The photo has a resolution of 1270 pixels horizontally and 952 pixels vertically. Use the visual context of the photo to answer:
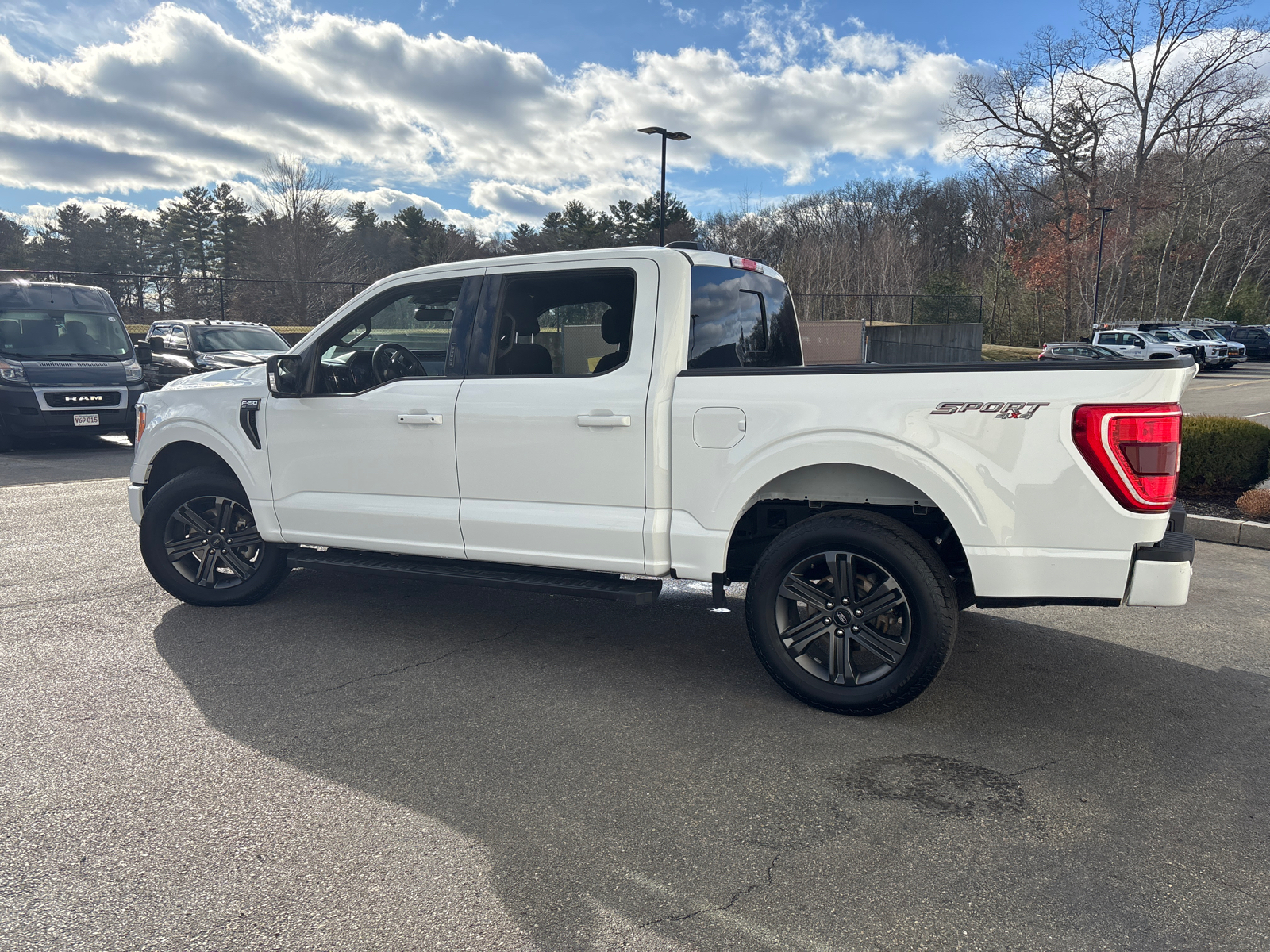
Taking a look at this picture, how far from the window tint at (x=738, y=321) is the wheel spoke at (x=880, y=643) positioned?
1462 millimetres

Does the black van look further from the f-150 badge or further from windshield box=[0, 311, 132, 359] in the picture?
the f-150 badge

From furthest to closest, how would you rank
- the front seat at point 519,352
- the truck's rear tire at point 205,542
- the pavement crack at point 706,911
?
1. the truck's rear tire at point 205,542
2. the front seat at point 519,352
3. the pavement crack at point 706,911

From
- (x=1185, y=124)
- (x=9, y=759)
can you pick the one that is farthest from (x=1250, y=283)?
(x=9, y=759)

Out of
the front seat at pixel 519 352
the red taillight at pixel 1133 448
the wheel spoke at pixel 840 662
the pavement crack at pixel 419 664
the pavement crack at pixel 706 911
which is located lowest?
the pavement crack at pixel 419 664

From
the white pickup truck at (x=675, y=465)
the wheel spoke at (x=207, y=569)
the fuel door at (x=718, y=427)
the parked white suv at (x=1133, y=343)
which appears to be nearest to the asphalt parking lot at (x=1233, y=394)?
the parked white suv at (x=1133, y=343)

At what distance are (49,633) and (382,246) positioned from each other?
7551cm

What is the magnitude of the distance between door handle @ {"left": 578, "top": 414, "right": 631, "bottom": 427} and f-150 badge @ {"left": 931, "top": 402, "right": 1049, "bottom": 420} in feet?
4.47

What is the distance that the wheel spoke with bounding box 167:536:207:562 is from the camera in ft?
17.4

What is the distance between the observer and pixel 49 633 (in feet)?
15.9

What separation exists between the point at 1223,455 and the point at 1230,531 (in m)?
1.34

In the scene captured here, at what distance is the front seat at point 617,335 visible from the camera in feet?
13.8

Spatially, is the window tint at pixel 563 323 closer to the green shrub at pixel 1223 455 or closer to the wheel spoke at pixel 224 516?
the wheel spoke at pixel 224 516

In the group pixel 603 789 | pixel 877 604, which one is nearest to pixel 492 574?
pixel 603 789

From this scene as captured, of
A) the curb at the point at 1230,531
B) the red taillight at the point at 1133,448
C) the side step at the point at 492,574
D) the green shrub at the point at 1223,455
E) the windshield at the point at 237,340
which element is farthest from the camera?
A: the windshield at the point at 237,340
